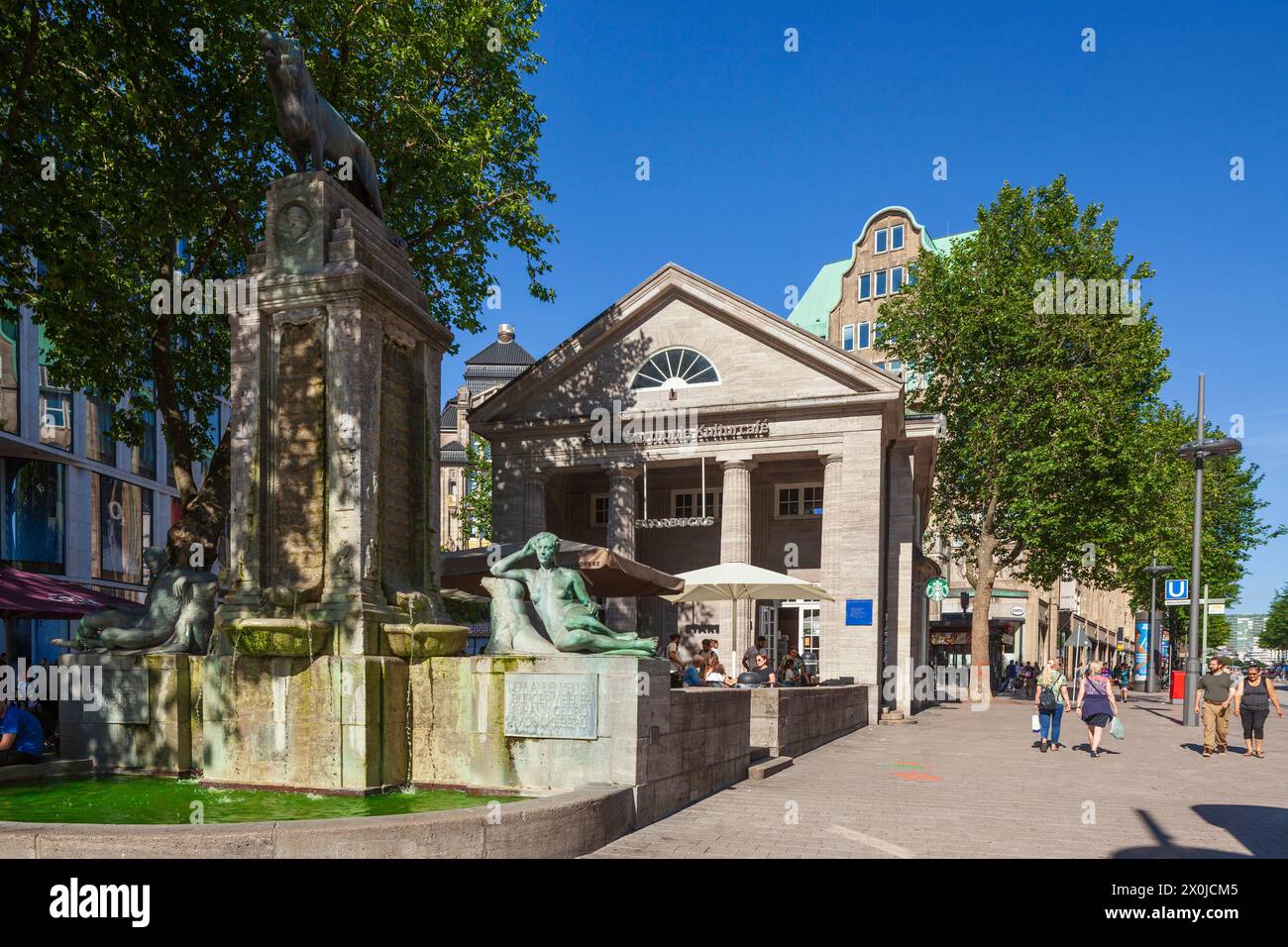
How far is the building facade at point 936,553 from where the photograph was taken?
174ft

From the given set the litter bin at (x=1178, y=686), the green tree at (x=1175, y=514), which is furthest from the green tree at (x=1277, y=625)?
the litter bin at (x=1178, y=686)

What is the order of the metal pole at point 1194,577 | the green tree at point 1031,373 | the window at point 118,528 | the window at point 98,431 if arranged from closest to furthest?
the metal pole at point 1194,577
the window at point 98,431
the window at point 118,528
the green tree at point 1031,373

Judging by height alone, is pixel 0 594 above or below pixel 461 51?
below

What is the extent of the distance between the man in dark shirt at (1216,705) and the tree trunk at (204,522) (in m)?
17.6

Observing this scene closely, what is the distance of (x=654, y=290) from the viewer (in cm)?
2916

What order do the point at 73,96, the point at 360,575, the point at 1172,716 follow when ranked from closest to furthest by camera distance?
the point at 360,575 → the point at 73,96 → the point at 1172,716

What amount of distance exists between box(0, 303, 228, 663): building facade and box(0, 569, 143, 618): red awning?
31.8ft

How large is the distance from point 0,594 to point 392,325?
879cm

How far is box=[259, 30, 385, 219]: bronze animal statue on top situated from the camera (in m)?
9.72

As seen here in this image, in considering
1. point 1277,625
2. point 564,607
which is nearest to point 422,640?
point 564,607

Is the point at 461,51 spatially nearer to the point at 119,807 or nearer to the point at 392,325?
the point at 392,325

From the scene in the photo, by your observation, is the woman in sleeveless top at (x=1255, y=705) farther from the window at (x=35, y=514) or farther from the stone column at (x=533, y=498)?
the window at (x=35, y=514)

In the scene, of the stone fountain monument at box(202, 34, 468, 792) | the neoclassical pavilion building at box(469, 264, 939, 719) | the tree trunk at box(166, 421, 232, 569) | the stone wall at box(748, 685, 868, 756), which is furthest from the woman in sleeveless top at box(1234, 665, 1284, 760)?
the tree trunk at box(166, 421, 232, 569)
